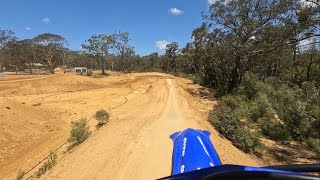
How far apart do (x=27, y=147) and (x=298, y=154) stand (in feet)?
39.2

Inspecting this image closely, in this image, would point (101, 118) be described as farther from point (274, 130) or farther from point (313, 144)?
point (313, 144)

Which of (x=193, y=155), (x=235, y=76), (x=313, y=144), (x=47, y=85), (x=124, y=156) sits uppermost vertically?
(x=235, y=76)

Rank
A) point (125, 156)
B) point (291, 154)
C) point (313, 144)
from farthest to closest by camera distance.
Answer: point (313, 144), point (291, 154), point (125, 156)

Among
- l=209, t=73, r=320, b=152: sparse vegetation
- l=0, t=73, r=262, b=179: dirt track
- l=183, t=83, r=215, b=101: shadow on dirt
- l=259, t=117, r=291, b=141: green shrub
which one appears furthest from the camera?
l=183, t=83, r=215, b=101: shadow on dirt

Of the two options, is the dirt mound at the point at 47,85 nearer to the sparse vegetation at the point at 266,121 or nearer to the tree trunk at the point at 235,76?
the tree trunk at the point at 235,76

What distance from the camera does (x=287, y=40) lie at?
1377 centimetres

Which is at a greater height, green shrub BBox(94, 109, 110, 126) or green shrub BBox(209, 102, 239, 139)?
green shrub BBox(209, 102, 239, 139)

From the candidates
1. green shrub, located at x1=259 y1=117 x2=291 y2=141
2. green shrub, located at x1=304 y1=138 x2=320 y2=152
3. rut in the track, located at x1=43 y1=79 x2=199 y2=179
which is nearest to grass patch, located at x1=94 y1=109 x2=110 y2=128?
rut in the track, located at x1=43 y1=79 x2=199 y2=179

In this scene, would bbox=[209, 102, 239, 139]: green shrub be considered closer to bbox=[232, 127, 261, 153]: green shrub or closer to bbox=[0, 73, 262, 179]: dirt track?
bbox=[232, 127, 261, 153]: green shrub

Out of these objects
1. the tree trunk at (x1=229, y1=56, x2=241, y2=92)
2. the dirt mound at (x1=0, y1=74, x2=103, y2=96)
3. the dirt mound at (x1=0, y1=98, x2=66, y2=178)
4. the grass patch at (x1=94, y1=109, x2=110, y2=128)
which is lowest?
the dirt mound at (x1=0, y1=98, x2=66, y2=178)

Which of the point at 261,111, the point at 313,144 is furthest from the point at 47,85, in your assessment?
the point at 313,144

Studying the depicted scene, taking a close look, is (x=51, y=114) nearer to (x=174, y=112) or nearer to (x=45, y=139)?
(x=45, y=139)

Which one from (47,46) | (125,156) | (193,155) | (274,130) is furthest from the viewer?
(47,46)

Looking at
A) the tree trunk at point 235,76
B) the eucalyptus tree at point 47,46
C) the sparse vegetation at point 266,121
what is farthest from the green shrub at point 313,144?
the eucalyptus tree at point 47,46
